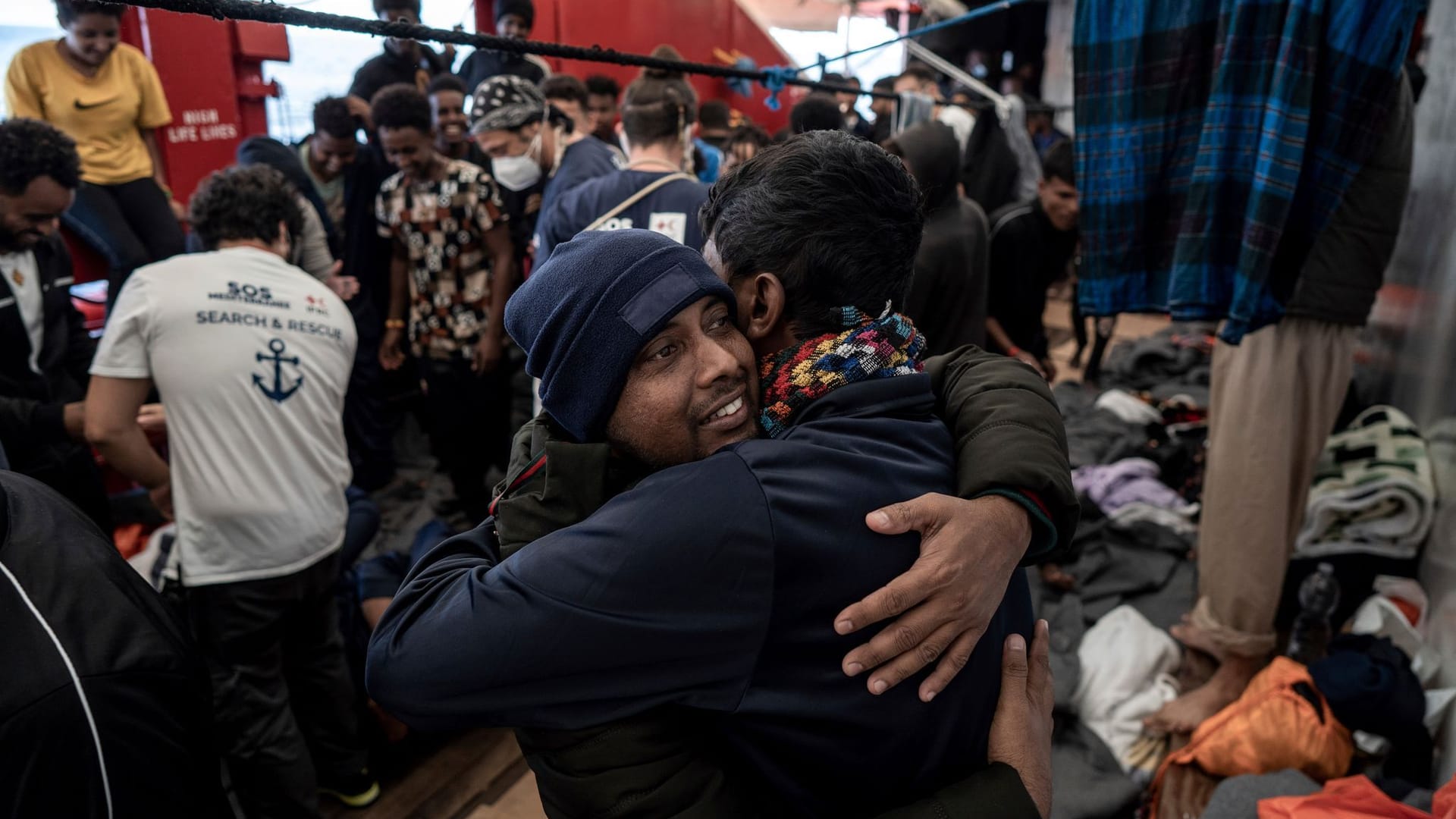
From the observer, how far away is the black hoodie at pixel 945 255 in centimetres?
313

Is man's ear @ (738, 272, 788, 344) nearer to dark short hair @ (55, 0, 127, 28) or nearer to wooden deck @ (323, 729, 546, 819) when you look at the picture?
wooden deck @ (323, 729, 546, 819)

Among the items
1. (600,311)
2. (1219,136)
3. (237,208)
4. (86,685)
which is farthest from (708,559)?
(237,208)

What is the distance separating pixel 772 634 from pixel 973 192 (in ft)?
17.8

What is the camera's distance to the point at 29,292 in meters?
2.92

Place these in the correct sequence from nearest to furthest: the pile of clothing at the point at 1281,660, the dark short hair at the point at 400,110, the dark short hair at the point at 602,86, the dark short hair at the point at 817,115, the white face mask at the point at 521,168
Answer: the pile of clothing at the point at 1281,660
the dark short hair at the point at 400,110
the dark short hair at the point at 817,115
the white face mask at the point at 521,168
the dark short hair at the point at 602,86

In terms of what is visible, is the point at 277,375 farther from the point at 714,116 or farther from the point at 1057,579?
the point at 714,116

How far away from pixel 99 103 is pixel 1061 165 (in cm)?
422

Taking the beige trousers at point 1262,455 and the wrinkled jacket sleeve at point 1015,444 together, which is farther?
the beige trousers at point 1262,455

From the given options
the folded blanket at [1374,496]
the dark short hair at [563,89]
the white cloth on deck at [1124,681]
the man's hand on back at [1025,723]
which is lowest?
the white cloth on deck at [1124,681]

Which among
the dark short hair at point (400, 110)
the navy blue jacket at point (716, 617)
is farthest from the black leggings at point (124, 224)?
the navy blue jacket at point (716, 617)

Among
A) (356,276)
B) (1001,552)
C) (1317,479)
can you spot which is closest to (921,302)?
(1317,479)

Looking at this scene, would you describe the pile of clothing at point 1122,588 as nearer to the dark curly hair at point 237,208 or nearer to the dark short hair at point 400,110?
the dark curly hair at point 237,208

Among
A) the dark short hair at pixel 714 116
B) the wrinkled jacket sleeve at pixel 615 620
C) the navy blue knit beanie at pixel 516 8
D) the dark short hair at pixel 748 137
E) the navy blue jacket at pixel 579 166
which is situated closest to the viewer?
the wrinkled jacket sleeve at pixel 615 620

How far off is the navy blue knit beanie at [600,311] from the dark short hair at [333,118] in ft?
12.4
